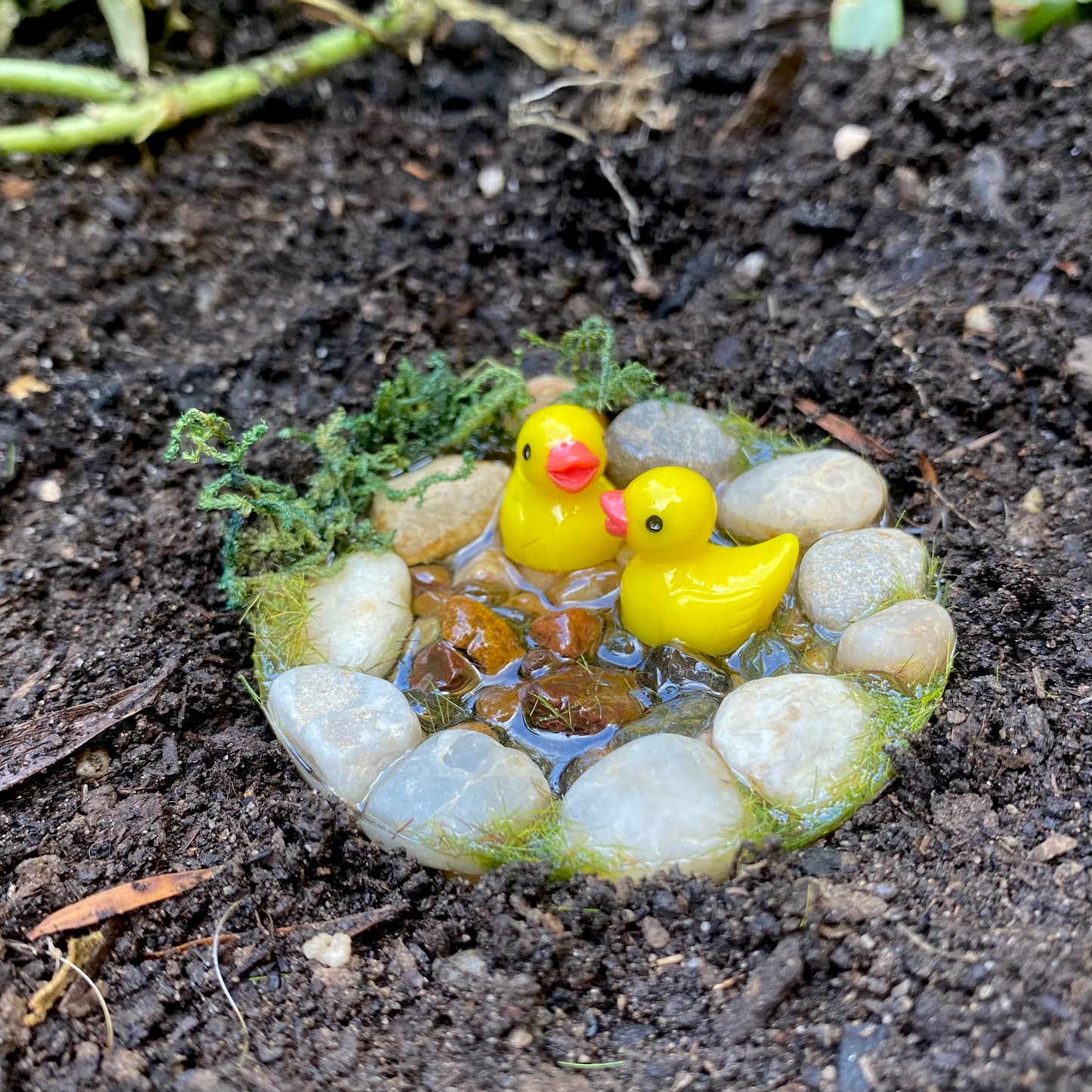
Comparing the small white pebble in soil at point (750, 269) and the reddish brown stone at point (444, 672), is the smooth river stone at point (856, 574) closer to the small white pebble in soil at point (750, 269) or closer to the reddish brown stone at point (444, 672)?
the reddish brown stone at point (444, 672)

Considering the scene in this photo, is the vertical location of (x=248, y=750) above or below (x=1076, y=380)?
below

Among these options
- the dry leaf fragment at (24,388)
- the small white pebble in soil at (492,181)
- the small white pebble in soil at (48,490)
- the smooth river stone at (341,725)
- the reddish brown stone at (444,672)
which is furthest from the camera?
the small white pebble in soil at (492,181)

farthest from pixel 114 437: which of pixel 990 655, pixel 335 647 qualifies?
pixel 990 655

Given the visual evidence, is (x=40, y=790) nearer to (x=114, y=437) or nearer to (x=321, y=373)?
(x=114, y=437)

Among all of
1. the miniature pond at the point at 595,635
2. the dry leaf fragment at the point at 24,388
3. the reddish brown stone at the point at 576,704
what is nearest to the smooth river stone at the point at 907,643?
the miniature pond at the point at 595,635

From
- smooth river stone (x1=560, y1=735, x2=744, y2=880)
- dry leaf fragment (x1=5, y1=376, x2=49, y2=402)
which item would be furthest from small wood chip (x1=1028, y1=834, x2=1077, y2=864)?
dry leaf fragment (x1=5, y1=376, x2=49, y2=402)

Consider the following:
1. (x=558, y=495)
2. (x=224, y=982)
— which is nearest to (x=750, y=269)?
(x=558, y=495)

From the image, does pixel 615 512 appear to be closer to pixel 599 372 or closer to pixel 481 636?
pixel 481 636
